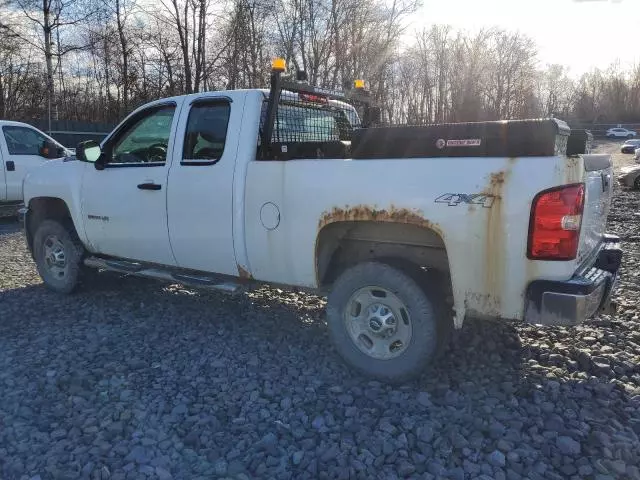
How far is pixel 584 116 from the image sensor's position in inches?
3132

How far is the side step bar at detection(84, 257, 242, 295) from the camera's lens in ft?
14.4

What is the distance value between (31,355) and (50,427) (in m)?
1.21

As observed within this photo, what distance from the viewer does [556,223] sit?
2.99 meters

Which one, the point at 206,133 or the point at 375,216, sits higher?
the point at 206,133

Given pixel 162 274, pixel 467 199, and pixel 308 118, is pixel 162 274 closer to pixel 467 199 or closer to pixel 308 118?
pixel 308 118

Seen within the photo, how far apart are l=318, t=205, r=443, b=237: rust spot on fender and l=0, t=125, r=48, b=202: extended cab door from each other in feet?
29.0

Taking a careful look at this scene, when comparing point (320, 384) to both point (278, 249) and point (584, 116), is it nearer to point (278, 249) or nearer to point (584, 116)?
point (278, 249)

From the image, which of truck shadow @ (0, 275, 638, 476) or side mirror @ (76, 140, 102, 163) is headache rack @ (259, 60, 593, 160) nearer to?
truck shadow @ (0, 275, 638, 476)

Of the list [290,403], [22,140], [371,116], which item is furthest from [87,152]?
[22,140]

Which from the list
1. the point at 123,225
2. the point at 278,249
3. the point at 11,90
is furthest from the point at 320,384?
the point at 11,90

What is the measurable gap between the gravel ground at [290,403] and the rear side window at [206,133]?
1527 mm

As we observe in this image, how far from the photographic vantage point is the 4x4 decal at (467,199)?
10.2ft

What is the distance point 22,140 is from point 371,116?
8.21m

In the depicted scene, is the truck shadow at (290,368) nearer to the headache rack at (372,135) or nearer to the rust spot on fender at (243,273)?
the rust spot on fender at (243,273)
